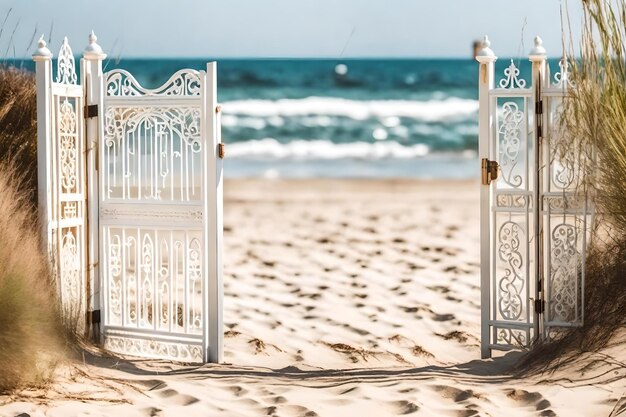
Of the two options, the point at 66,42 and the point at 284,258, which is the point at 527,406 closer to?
the point at 66,42

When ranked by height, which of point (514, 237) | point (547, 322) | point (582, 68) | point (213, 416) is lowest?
point (213, 416)

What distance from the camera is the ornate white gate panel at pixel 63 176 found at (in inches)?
235

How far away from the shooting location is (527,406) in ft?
15.9

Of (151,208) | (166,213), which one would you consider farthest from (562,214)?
(151,208)

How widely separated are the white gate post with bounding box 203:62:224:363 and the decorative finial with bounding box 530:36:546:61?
1.91m

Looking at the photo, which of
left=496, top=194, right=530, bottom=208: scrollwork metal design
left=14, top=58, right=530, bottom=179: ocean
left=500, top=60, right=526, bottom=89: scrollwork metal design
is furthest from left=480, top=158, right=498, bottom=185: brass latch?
left=14, top=58, right=530, bottom=179: ocean

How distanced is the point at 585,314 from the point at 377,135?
19.5 metres

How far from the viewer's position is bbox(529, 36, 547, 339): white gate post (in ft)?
18.8

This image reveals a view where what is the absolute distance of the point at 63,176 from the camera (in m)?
6.15

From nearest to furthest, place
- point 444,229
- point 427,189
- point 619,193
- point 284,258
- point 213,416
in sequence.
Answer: point 213,416
point 619,193
point 284,258
point 444,229
point 427,189

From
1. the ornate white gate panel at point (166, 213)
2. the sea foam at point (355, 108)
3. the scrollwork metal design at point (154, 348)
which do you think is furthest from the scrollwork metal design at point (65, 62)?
the sea foam at point (355, 108)

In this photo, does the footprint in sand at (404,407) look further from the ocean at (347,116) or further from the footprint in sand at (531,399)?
the ocean at (347,116)

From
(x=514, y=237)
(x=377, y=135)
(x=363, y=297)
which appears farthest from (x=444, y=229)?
(x=377, y=135)

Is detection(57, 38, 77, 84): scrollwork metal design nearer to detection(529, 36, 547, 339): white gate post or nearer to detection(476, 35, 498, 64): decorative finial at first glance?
detection(476, 35, 498, 64): decorative finial
